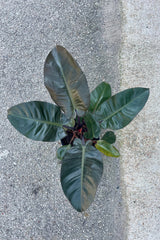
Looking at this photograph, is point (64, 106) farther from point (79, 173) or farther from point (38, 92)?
point (38, 92)

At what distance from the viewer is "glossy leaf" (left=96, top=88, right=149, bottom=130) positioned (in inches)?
39.8

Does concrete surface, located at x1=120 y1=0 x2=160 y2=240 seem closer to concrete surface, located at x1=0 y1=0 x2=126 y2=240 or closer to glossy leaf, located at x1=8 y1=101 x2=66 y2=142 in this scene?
concrete surface, located at x1=0 y1=0 x2=126 y2=240

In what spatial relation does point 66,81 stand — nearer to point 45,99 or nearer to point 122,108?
point 122,108

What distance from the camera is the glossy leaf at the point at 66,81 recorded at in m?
0.91

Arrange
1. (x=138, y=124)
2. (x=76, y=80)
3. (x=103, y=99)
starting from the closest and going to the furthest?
1. (x=76, y=80)
2. (x=103, y=99)
3. (x=138, y=124)

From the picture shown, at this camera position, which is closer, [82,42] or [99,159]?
[99,159]

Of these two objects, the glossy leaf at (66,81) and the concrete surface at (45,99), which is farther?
the concrete surface at (45,99)

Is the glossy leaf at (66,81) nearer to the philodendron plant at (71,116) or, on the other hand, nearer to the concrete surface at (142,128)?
the philodendron plant at (71,116)

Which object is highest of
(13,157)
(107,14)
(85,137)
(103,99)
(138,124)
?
(107,14)

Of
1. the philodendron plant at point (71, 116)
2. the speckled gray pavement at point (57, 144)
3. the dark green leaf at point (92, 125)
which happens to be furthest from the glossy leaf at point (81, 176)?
the speckled gray pavement at point (57, 144)

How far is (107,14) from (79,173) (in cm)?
115

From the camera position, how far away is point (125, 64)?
1.60 meters

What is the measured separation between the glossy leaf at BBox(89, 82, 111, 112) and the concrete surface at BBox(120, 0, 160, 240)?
443 mm

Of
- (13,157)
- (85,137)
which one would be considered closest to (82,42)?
(85,137)
